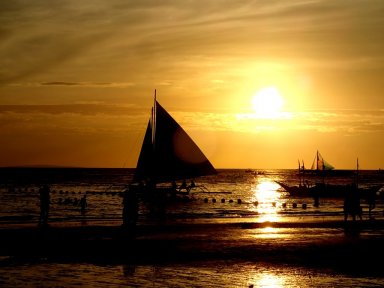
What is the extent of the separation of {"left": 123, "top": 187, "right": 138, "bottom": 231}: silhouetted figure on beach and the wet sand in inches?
16.5

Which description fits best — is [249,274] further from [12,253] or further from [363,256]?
[12,253]

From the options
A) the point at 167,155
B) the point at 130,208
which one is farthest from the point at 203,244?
the point at 167,155

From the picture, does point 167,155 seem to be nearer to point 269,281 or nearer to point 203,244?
point 203,244

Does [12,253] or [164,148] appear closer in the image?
[12,253]

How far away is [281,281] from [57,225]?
19.2 metres

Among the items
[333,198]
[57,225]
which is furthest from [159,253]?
[333,198]

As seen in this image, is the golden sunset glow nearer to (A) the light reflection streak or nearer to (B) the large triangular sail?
(B) the large triangular sail

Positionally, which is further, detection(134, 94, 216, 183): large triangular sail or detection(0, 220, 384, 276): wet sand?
detection(134, 94, 216, 183): large triangular sail

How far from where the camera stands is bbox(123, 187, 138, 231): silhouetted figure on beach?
29531mm

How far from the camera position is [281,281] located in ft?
58.5

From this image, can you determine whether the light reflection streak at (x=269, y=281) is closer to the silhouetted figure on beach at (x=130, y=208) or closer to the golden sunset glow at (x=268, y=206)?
the silhouetted figure on beach at (x=130, y=208)

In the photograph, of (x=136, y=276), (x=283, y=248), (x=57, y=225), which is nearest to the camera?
(x=136, y=276)

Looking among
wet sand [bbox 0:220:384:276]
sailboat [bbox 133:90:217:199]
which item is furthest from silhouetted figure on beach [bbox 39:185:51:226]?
sailboat [bbox 133:90:217:199]

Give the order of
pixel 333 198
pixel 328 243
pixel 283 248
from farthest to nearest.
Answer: pixel 333 198 < pixel 328 243 < pixel 283 248
